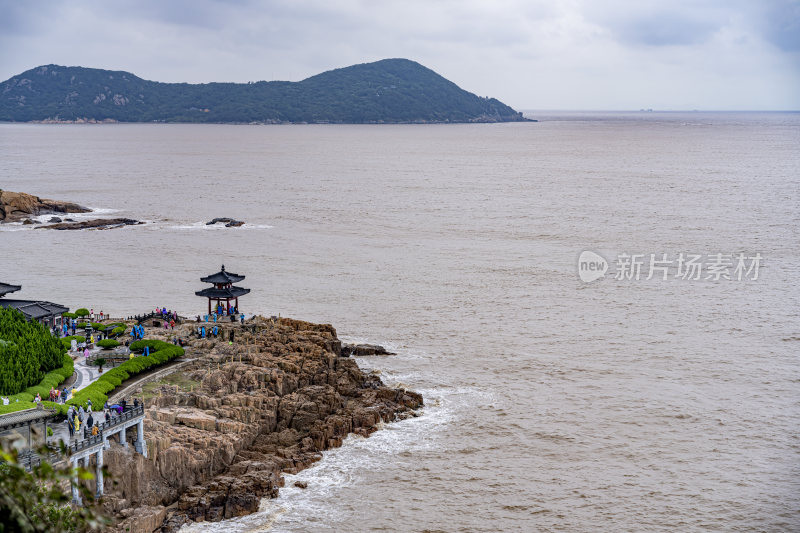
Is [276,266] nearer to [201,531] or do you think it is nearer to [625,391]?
[625,391]

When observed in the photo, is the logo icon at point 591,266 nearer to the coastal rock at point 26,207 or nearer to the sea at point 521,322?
the sea at point 521,322

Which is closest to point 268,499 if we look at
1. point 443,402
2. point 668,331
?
point 443,402

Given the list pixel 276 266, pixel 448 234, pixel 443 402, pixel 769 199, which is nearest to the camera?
pixel 443 402

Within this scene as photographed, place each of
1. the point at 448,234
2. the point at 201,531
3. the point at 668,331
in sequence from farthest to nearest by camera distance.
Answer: the point at 448,234, the point at 668,331, the point at 201,531

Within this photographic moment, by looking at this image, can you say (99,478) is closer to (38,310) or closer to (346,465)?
(346,465)

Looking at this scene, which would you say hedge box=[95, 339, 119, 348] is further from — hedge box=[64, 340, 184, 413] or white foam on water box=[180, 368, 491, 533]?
white foam on water box=[180, 368, 491, 533]

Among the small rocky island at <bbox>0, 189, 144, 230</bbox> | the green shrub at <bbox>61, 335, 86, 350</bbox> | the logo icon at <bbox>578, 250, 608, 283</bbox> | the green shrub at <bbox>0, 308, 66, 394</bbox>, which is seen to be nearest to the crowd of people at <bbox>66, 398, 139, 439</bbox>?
the green shrub at <bbox>0, 308, 66, 394</bbox>

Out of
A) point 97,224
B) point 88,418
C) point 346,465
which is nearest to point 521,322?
point 346,465

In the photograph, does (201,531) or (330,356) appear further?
(330,356)
